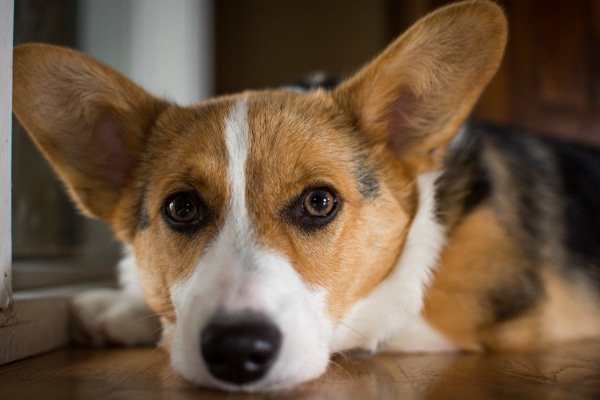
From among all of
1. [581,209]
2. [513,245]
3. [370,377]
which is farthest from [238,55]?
[370,377]

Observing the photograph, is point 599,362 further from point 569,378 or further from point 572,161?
point 572,161

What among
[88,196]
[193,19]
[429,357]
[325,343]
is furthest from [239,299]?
[193,19]

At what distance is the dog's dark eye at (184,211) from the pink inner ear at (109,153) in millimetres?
344

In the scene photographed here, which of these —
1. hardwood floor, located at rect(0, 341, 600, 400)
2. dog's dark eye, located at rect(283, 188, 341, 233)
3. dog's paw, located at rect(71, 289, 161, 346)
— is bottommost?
dog's paw, located at rect(71, 289, 161, 346)

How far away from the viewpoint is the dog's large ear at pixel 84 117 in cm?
153

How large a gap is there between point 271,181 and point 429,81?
1.70 feet

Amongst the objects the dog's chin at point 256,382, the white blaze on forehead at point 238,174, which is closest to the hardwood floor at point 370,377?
the dog's chin at point 256,382

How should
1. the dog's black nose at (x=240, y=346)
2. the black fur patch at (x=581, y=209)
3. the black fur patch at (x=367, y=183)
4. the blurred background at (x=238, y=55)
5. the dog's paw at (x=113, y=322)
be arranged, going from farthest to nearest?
the blurred background at (x=238, y=55)
the black fur patch at (x=581, y=209)
the dog's paw at (x=113, y=322)
the black fur patch at (x=367, y=183)
the dog's black nose at (x=240, y=346)

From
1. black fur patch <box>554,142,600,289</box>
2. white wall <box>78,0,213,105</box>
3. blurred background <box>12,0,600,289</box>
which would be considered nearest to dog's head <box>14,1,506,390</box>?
blurred background <box>12,0,600,289</box>

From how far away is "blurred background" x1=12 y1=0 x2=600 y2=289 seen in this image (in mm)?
2271

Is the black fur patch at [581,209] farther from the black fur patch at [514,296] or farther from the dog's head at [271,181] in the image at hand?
the dog's head at [271,181]

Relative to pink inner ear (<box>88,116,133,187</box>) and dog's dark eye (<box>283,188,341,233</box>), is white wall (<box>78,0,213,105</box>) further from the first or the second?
dog's dark eye (<box>283,188,341,233</box>)

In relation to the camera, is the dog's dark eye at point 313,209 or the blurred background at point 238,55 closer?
the dog's dark eye at point 313,209

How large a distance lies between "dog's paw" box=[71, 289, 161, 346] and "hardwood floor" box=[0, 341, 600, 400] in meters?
0.09
